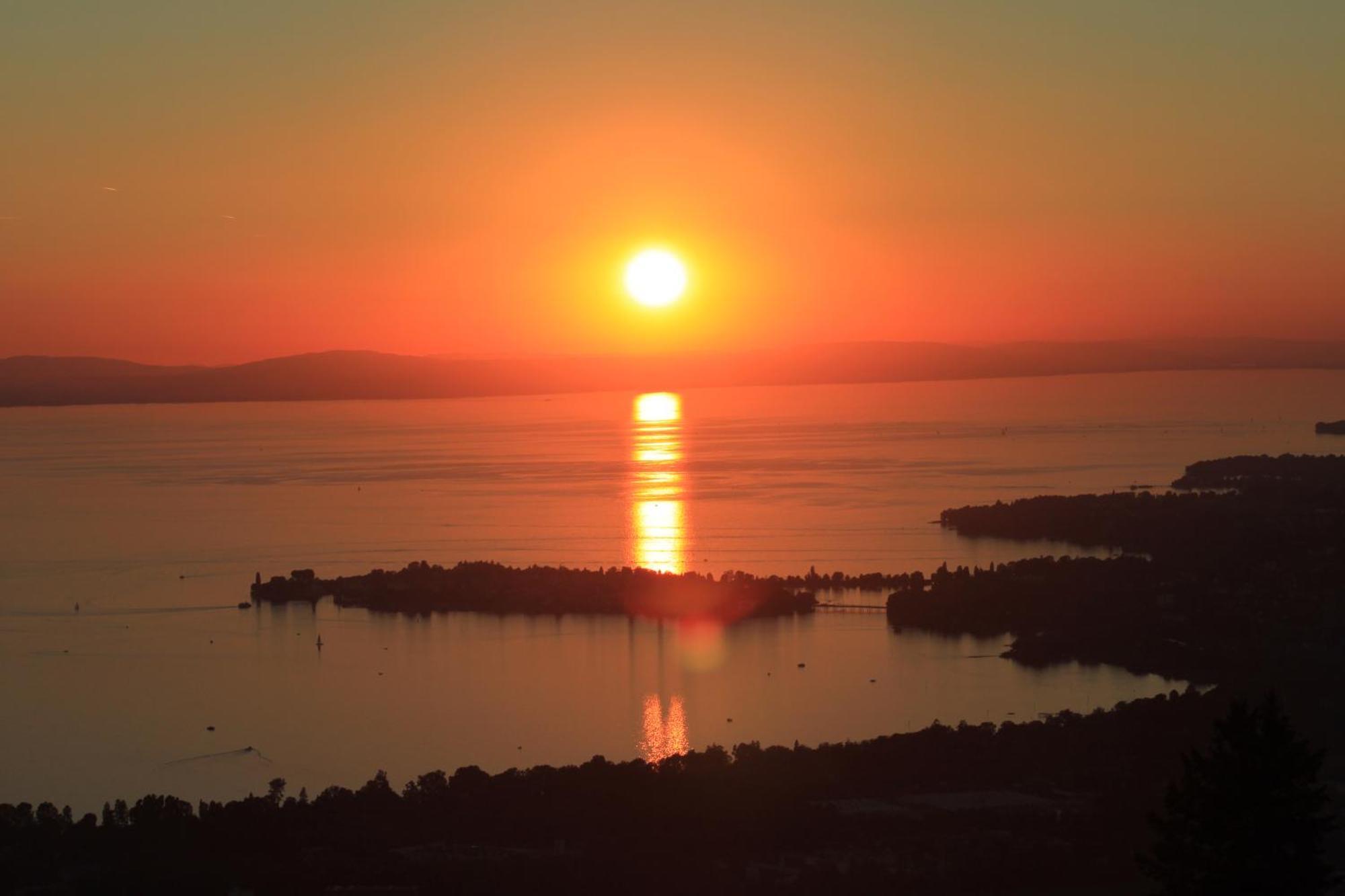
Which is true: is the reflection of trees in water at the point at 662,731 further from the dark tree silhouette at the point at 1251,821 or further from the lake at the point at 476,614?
the dark tree silhouette at the point at 1251,821

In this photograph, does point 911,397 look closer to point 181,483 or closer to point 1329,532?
point 181,483

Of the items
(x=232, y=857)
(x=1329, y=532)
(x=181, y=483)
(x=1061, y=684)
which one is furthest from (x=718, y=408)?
(x=232, y=857)

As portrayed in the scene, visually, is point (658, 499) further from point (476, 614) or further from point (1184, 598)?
point (1184, 598)

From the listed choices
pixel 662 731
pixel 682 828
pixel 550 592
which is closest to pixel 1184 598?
pixel 662 731

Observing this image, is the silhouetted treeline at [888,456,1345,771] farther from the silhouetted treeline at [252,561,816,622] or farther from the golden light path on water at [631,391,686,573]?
the golden light path on water at [631,391,686,573]

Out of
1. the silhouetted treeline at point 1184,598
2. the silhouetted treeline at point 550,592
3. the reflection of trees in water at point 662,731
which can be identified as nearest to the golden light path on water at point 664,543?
the reflection of trees in water at point 662,731
